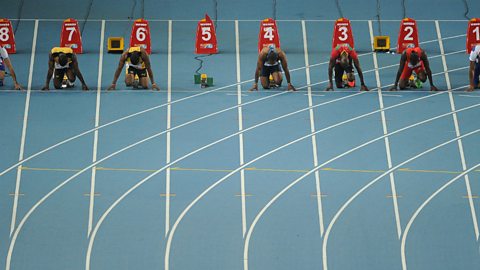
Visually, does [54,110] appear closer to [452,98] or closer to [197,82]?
[197,82]

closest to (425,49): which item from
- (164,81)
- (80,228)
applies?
(164,81)

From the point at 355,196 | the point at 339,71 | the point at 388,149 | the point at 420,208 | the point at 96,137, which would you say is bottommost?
the point at 420,208

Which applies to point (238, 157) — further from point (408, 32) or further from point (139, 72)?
point (408, 32)

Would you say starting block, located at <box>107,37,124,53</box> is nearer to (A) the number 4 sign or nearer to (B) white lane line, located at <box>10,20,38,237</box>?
(B) white lane line, located at <box>10,20,38,237</box>

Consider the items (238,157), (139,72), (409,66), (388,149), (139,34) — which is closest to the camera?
(238,157)

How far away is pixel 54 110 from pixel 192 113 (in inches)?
98.0

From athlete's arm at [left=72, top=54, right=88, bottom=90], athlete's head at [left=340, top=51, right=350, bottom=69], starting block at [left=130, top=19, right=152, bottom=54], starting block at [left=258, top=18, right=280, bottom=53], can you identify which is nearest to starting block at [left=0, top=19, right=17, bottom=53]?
athlete's arm at [left=72, top=54, right=88, bottom=90]

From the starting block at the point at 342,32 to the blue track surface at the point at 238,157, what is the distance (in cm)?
44

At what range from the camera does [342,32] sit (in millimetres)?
28188

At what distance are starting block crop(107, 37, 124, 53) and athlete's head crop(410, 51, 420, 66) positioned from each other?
560 cm

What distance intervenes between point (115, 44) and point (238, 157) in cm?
458

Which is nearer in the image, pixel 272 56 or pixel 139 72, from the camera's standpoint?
pixel 272 56

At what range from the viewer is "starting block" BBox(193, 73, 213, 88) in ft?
89.4

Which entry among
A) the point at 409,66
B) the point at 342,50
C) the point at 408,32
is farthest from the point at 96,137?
the point at 408,32
